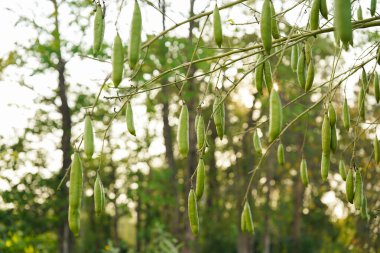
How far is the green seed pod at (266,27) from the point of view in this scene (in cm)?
163

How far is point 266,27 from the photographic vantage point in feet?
5.39

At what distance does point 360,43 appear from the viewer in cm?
880

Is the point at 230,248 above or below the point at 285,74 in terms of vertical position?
below

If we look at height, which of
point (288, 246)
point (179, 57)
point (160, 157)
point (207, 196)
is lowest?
point (288, 246)

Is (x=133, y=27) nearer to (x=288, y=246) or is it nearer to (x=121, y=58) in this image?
(x=121, y=58)

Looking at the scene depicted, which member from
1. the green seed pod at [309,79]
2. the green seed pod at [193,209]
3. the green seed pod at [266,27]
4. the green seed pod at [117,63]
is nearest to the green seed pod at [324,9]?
the green seed pod at [266,27]

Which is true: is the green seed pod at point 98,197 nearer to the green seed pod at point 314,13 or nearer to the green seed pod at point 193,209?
the green seed pod at point 193,209

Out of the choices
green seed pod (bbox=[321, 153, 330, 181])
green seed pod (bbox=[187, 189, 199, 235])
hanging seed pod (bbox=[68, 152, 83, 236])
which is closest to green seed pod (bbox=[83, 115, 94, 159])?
hanging seed pod (bbox=[68, 152, 83, 236])

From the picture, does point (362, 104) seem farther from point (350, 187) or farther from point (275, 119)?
point (275, 119)

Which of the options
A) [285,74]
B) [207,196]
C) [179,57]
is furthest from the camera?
[207,196]

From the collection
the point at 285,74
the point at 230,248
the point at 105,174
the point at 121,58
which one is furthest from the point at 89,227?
the point at 121,58

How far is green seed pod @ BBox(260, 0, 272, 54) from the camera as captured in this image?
5.36 ft

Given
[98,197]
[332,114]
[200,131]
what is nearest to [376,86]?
[332,114]

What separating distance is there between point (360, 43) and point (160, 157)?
8.22 meters
